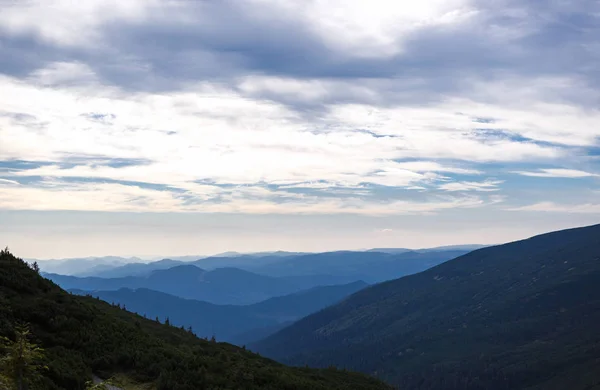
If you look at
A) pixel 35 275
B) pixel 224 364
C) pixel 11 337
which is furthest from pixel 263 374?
pixel 35 275

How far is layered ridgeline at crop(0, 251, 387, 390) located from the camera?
4081 cm

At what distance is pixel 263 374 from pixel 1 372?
3375 cm

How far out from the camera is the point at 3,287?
169 ft

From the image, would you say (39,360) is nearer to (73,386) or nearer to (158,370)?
(73,386)

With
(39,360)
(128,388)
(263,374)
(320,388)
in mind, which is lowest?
(320,388)

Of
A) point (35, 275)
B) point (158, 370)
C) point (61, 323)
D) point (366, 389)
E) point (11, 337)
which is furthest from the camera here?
point (366, 389)

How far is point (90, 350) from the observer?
147 ft

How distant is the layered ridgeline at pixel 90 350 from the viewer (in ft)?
134

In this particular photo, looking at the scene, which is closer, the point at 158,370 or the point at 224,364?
the point at 158,370

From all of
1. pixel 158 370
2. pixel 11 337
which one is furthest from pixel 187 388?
pixel 11 337

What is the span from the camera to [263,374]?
5572 centimetres

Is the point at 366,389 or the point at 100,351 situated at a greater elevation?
Answer: the point at 100,351

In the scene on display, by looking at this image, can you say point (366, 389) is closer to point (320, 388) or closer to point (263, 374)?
point (320, 388)

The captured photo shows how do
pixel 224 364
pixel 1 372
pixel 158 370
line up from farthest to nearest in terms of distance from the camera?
pixel 224 364
pixel 158 370
pixel 1 372
